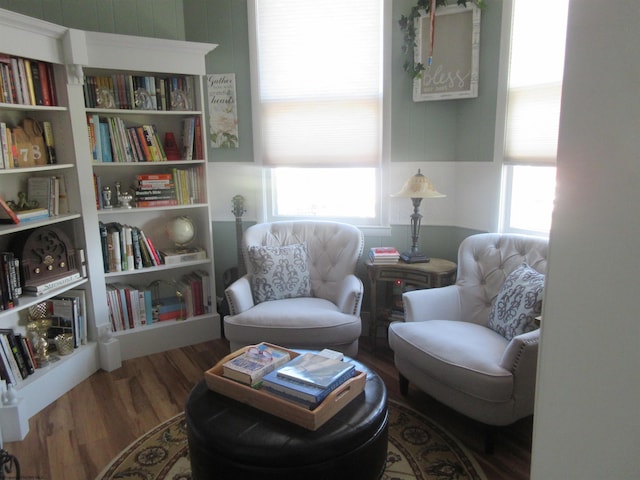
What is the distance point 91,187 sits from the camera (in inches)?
111

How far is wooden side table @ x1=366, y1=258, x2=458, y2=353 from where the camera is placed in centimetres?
289

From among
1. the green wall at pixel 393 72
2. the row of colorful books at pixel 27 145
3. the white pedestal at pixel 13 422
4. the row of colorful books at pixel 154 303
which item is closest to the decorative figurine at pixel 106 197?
the row of colorful books at pixel 27 145

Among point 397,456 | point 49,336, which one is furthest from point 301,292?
point 49,336

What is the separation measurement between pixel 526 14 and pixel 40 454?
3.43m

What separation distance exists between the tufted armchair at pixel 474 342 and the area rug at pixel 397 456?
196mm

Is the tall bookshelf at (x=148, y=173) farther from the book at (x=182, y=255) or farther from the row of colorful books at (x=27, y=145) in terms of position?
the row of colorful books at (x=27, y=145)

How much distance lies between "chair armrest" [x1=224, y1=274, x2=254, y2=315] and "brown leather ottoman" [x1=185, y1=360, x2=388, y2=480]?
1036 millimetres

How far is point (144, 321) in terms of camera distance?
323 centimetres

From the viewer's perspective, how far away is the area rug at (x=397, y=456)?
2029mm

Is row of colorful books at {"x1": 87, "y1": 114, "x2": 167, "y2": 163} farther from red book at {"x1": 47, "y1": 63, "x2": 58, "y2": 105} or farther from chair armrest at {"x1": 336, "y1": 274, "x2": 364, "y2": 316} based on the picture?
chair armrest at {"x1": 336, "y1": 274, "x2": 364, "y2": 316}

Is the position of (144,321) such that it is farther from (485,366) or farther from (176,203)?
(485,366)

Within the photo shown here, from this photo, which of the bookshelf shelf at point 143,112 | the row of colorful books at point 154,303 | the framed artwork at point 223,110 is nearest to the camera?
the bookshelf shelf at point 143,112

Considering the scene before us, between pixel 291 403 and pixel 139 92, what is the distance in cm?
237

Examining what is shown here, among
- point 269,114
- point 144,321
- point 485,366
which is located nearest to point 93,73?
point 269,114
